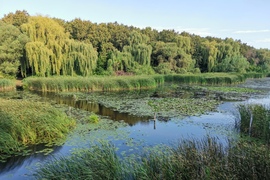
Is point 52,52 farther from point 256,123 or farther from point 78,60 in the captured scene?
point 256,123

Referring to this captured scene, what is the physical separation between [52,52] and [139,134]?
745 inches

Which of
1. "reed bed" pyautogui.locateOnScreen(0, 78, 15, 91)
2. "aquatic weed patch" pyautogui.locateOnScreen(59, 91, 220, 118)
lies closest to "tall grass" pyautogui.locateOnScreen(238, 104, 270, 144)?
"aquatic weed patch" pyautogui.locateOnScreen(59, 91, 220, 118)

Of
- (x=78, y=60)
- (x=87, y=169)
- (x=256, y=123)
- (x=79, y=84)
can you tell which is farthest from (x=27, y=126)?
(x=78, y=60)

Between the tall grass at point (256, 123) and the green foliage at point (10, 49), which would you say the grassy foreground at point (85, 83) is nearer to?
the green foliage at point (10, 49)

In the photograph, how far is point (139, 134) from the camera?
984 centimetres

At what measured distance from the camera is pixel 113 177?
16.3 feet

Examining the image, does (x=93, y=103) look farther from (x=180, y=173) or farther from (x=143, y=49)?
(x=143, y=49)

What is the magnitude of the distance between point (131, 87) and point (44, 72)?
8870 millimetres

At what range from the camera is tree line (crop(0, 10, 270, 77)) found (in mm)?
25750

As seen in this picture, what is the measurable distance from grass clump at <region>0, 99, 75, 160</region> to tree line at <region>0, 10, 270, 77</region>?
16819 millimetres

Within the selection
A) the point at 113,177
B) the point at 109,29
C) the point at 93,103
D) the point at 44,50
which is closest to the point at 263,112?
→ the point at 113,177

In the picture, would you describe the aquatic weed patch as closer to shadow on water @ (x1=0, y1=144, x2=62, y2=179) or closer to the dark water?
the dark water

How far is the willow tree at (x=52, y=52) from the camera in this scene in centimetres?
2514

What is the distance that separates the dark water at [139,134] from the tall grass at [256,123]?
56 cm
